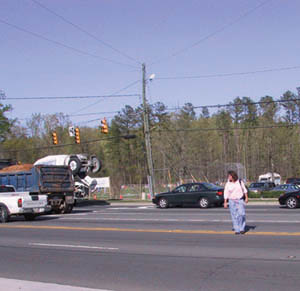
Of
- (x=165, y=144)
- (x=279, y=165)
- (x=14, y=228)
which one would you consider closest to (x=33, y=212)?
(x=14, y=228)

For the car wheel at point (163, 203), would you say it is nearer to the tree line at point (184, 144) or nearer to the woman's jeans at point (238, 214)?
the woman's jeans at point (238, 214)

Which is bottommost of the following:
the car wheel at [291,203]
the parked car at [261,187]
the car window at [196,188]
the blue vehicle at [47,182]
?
the parked car at [261,187]

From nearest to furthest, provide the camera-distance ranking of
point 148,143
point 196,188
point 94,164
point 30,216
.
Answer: point 30,216
point 196,188
point 94,164
point 148,143

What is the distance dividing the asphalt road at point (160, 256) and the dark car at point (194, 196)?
8.45 meters

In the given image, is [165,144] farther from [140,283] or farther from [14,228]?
[140,283]

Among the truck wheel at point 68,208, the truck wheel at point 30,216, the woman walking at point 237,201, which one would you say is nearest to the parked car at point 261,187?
the truck wheel at point 68,208

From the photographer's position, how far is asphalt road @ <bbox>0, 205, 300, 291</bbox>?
25.7 feet

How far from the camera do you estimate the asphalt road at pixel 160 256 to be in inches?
308

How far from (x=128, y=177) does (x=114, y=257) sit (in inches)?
3060

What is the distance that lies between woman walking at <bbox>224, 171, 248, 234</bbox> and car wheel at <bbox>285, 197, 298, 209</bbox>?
9985mm

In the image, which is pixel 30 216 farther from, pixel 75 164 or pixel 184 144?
pixel 184 144

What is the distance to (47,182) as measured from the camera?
24125 millimetres

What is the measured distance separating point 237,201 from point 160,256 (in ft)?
12.2

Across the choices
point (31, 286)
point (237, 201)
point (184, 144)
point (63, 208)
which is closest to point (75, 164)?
point (63, 208)
